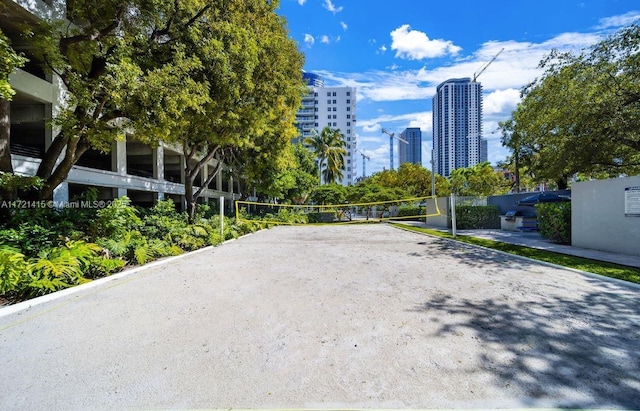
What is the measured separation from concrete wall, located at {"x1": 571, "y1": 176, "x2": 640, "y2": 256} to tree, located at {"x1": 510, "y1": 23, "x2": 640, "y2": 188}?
13.7 ft

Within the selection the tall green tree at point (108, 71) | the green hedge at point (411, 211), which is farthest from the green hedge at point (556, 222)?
the green hedge at point (411, 211)

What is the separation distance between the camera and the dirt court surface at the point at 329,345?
2922mm

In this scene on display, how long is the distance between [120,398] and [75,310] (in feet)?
10.3

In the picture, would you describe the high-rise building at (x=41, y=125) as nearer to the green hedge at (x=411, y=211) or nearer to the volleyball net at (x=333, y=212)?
the volleyball net at (x=333, y=212)

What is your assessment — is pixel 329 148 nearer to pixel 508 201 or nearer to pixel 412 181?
pixel 412 181

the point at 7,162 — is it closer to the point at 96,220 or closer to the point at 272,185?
the point at 96,220

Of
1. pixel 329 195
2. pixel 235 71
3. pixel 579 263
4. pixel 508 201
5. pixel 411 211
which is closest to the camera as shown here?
pixel 579 263

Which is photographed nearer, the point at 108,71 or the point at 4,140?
the point at 4,140

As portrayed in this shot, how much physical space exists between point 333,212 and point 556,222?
28.3m

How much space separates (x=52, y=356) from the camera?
147 inches

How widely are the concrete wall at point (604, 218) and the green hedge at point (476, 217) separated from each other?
9.58m

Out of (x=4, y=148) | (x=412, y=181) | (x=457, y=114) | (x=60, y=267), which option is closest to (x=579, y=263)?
(x=60, y=267)

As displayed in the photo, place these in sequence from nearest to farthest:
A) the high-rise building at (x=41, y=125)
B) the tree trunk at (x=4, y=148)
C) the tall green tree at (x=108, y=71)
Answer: the tree trunk at (x=4, y=148) → the tall green tree at (x=108, y=71) → the high-rise building at (x=41, y=125)

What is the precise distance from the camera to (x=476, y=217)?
843 inches
